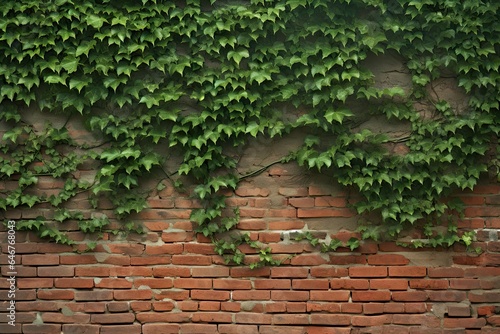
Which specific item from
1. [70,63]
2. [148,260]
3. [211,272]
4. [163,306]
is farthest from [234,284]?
[70,63]

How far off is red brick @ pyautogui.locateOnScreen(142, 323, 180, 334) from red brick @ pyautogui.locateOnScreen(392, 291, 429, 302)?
4.78 feet

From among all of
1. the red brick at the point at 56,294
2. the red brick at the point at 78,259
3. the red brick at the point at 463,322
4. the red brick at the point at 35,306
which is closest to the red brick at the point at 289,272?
the red brick at the point at 463,322


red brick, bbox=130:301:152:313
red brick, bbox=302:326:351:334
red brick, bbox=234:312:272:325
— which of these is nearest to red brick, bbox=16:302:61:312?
red brick, bbox=130:301:152:313

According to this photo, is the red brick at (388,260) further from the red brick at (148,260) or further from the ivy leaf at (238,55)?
the ivy leaf at (238,55)

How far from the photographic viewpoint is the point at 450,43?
3529mm

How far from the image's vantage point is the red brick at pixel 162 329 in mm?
3629

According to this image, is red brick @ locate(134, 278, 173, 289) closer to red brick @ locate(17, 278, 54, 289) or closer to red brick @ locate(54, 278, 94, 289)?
red brick @ locate(54, 278, 94, 289)

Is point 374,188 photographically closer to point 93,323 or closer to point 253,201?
point 253,201

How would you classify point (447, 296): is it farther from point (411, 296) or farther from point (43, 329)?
point (43, 329)

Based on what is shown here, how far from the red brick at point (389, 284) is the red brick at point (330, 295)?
182 mm

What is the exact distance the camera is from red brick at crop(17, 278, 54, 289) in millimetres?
3693

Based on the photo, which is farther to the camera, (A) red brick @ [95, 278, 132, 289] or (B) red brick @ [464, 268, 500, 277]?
(A) red brick @ [95, 278, 132, 289]

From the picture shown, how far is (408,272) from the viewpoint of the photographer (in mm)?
3580

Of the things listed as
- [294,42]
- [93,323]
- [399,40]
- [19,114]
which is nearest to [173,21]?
[294,42]
